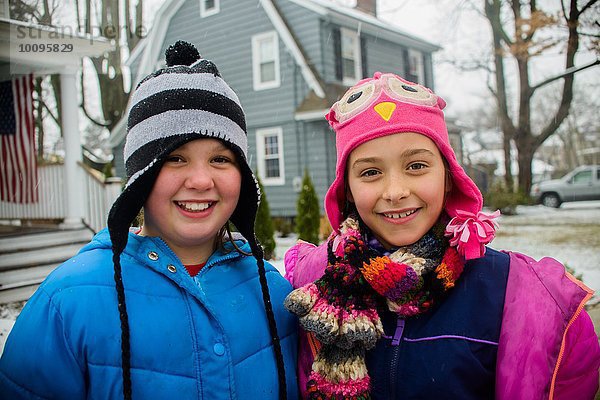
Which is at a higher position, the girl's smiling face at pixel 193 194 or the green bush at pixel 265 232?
the girl's smiling face at pixel 193 194

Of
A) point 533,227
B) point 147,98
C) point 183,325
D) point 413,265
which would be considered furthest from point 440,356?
point 533,227

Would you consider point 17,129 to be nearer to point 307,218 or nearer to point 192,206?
point 307,218

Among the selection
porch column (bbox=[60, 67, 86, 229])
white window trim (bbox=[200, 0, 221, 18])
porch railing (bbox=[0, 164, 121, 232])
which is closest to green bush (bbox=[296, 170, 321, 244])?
porch railing (bbox=[0, 164, 121, 232])

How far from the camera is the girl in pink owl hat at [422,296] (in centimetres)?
154

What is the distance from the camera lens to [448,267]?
1.68 metres

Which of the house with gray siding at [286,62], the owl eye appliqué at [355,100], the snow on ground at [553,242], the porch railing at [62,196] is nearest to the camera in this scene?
the owl eye appliqué at [355,100]

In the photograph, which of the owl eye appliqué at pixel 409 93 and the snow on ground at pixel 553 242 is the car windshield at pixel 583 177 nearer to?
the snow on ground at pixel 553 242

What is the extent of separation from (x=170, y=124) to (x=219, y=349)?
2.36ft

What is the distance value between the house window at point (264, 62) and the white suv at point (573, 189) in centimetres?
1230

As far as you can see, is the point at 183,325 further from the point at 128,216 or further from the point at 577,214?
the point at 577,214

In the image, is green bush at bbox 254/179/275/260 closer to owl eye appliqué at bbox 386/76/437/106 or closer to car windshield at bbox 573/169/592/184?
owl eye appliqué at bbox 386/76/437/106

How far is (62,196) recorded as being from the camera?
857cm

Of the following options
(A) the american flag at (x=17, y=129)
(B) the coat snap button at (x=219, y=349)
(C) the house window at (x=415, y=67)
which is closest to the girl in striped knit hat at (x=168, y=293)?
(B) the coat snap button at (x=219, y=349)

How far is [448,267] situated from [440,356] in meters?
0.29
